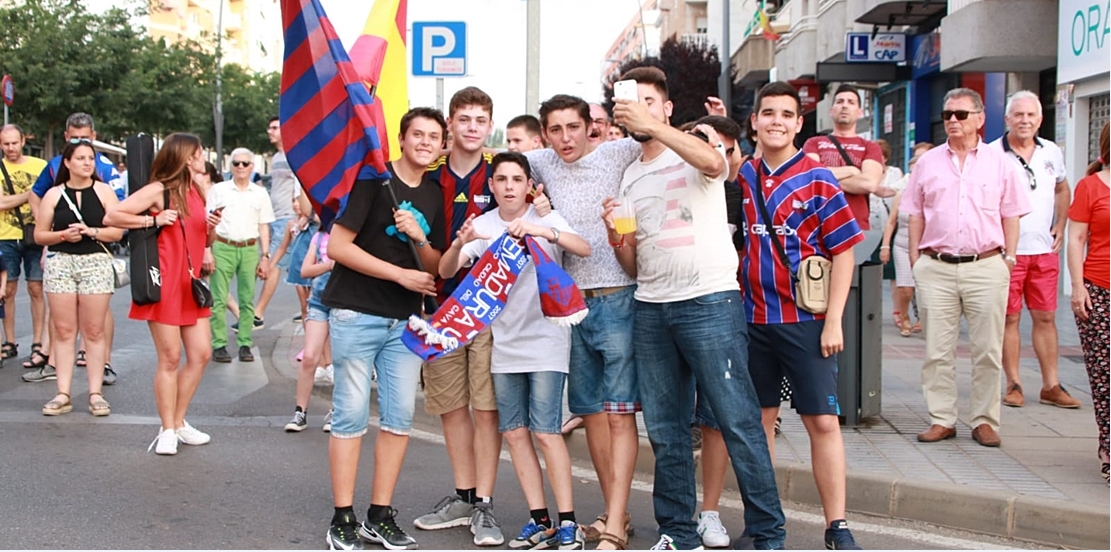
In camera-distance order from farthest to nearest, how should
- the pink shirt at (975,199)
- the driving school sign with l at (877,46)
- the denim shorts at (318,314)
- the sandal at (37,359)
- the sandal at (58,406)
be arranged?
1. the driving school sign with l at (877,46)
2. the sandal at (37,359)
3. the sandal at (58,406)
4. the denim shorts at (318,314)
5. the pink shirt at (975,199)

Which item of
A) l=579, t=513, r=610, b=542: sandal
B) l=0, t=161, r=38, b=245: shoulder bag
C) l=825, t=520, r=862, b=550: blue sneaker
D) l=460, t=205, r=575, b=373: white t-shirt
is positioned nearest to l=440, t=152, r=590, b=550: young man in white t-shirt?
l=460, t=205, r=575, b=373: white t-shirt

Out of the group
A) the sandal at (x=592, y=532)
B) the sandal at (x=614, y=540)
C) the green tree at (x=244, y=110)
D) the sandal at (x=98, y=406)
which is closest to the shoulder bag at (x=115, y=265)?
the sandal at (x=98, y=406)

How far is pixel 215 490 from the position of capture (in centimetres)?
599

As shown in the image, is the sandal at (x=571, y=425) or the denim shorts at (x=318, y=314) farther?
the denim shorts at (x=318, y=314)

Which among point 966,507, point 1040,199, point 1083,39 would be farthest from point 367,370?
point 1083,39

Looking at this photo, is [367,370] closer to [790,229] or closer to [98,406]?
[790,229]

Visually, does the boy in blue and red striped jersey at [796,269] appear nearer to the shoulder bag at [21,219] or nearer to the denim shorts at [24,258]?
the shoulder bag at [21,219]

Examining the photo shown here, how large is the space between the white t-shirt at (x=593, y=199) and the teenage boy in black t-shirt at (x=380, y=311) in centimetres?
57

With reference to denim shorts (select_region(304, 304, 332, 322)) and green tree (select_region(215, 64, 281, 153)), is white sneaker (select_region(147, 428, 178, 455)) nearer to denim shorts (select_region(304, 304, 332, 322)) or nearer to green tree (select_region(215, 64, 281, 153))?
denim shorts (select_region(304, 304, 332, 322))

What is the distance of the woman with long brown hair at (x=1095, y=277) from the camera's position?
593 cm

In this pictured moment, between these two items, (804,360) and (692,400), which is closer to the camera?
(804,360)

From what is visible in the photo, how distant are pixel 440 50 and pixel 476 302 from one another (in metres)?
6.33

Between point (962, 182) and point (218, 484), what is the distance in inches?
168

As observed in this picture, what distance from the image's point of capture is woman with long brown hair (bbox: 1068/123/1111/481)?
5.93 meters
